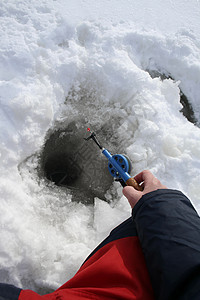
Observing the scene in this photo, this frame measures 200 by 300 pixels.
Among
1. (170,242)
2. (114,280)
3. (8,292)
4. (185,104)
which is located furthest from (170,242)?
(185,104)

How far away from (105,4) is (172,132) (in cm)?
223

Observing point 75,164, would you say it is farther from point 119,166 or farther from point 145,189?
point 145,189

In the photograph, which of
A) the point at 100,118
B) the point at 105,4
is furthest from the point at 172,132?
the point at 105,4

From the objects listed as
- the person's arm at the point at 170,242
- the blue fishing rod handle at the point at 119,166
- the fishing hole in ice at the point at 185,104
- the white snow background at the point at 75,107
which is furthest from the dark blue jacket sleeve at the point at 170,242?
the fishing hole in ice at the point at 185,104

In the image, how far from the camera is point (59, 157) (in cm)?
213

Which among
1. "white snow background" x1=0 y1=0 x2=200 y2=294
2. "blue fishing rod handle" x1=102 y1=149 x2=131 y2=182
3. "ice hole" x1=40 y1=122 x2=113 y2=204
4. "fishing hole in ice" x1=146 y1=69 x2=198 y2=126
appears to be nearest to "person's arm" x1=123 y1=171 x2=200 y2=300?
"blue fishing rod handle" x1=102 y1=149 x2=131 y2=182

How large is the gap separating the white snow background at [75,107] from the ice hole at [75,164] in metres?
0.10

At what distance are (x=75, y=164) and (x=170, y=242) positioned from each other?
4.71 feet

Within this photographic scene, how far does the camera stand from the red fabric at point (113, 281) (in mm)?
833

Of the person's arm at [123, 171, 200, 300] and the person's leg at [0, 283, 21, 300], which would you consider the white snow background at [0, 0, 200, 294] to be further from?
the person's arm at [123, 171, 200, 300]

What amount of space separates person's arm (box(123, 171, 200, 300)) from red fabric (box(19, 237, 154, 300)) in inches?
2.8

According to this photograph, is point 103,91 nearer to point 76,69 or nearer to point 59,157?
point 76,69

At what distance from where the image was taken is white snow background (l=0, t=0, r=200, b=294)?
62.6 inches

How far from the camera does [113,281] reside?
34.9 inches
